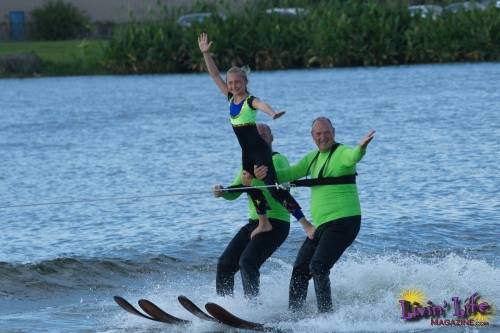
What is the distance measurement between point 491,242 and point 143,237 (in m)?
4.41

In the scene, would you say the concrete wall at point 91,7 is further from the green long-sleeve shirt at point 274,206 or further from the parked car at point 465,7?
the green long-sleeve shirt at point 274,206

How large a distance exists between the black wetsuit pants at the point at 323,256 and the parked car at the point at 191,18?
43.3m

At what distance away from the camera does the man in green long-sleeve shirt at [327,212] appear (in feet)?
34.9

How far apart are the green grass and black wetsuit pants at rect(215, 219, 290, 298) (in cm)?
4435

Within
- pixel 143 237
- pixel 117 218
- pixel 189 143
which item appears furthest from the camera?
pixel 189 143

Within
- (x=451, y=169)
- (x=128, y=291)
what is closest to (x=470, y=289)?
(x=128, y=291)

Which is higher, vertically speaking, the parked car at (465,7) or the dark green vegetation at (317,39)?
the parked car at (465,7)

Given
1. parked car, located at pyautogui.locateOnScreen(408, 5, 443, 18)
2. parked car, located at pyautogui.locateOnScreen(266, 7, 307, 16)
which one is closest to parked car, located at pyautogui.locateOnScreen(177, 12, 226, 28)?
parked car, located at pyautogui.locateOnScreen(266, 7, 307, 16)

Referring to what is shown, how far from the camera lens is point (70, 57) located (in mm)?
58344

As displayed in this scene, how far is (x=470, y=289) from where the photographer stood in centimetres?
1191

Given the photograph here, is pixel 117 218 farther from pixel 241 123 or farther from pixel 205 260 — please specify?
pixel 241 123
